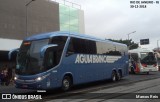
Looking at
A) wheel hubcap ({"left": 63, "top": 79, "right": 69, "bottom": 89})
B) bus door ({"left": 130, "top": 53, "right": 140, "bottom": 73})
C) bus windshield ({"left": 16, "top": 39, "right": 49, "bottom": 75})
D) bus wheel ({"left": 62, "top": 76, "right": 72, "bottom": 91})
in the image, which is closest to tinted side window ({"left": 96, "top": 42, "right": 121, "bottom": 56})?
bus wheel ({"left": 62, "top": 76, "right": 72, "bottom": 91})

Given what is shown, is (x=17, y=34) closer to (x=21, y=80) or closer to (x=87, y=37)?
(x=87, y=37)

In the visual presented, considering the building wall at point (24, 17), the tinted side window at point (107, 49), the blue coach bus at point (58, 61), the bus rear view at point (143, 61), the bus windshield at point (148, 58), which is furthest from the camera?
the building wall at point (24, 17)

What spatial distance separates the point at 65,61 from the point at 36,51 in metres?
1.97

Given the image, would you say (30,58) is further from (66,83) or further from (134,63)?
(134,63)

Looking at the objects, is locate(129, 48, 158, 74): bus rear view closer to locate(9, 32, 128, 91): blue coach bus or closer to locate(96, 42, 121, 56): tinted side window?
locate(96, 42, 121, 56): tinted side window

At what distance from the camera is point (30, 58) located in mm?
16922

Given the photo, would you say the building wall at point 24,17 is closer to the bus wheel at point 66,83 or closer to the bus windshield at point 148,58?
the bus windshield at point 148,58

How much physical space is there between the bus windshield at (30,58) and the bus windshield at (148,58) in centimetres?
2213

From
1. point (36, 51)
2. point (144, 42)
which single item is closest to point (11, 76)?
point (36, 51)

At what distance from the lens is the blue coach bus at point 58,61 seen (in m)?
16.6

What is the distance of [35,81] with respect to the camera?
16.4 meters

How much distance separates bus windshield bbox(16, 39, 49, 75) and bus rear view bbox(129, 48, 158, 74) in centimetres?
2197

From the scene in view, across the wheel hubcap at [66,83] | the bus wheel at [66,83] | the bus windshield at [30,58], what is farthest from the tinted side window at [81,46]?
the bus windshield at [30,58]

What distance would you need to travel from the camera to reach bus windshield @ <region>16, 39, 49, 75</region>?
54.4ft
